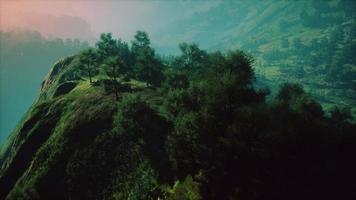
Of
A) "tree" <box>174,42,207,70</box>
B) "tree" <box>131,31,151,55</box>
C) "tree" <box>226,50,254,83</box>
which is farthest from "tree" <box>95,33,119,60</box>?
"tree" <box>226,50,254,83</box>

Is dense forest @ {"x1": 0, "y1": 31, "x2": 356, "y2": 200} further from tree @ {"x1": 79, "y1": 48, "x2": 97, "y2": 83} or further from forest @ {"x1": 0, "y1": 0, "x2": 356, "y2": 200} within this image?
tree @ {"x1": 79, "y1": 48, "x2": 97, "y2": 83}

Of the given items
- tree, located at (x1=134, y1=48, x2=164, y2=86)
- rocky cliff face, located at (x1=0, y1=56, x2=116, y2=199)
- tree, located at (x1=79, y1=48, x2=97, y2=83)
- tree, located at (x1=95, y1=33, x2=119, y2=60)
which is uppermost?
tree, located at (x1=95, y1=33, x2=119, y2=60)

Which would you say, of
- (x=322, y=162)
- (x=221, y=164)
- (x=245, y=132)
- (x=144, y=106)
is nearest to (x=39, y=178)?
(x=144, y=106)

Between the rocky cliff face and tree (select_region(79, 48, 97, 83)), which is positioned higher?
tree (select_region(79, 48, 97, 83))

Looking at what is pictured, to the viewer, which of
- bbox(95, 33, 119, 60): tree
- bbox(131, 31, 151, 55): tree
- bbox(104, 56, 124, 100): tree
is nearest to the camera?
bbox(104, 56, 124, 100): tree

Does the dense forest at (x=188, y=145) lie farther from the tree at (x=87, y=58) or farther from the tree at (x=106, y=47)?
the tree at (x=106, y=47)

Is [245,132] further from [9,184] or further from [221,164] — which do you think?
[9,184]

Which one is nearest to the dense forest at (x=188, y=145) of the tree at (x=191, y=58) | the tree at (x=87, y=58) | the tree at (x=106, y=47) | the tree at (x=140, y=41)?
the tree at (x=87, y=58)

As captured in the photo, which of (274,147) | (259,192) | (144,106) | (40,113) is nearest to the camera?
(259,192)

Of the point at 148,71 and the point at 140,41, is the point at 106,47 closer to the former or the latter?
the point at 140,41
